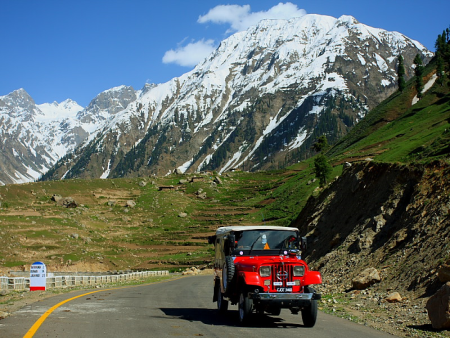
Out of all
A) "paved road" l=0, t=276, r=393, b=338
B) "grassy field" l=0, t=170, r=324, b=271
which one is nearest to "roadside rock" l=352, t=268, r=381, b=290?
"paved road" l=0, t=276, r=393, b=338

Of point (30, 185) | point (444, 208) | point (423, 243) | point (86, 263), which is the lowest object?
point (86, 263)

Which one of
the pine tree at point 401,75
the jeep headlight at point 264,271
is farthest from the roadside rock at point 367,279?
the pine tree at point 401,75

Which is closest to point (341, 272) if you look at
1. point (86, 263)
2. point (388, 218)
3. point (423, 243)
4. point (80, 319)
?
point (388, 218)

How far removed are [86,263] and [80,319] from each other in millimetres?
54440

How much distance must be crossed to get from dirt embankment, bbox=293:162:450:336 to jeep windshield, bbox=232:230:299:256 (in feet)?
12.0

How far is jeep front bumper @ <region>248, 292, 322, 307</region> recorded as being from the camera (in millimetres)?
13367

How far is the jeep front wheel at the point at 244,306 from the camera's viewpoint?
44.3ft

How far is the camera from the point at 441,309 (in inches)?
493

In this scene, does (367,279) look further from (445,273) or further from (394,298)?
(445,273)

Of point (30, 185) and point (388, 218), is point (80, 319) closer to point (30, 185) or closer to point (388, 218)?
point (388, 218)

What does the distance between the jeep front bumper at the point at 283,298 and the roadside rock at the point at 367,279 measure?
9011 millimetres

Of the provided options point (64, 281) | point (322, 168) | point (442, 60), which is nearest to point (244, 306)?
point (64, 281)

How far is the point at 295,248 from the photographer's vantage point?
1543 centimetres

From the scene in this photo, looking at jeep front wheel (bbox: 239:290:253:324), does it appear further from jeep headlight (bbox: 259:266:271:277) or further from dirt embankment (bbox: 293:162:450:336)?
dirt embankment (bbox: 293:162:450:336)
